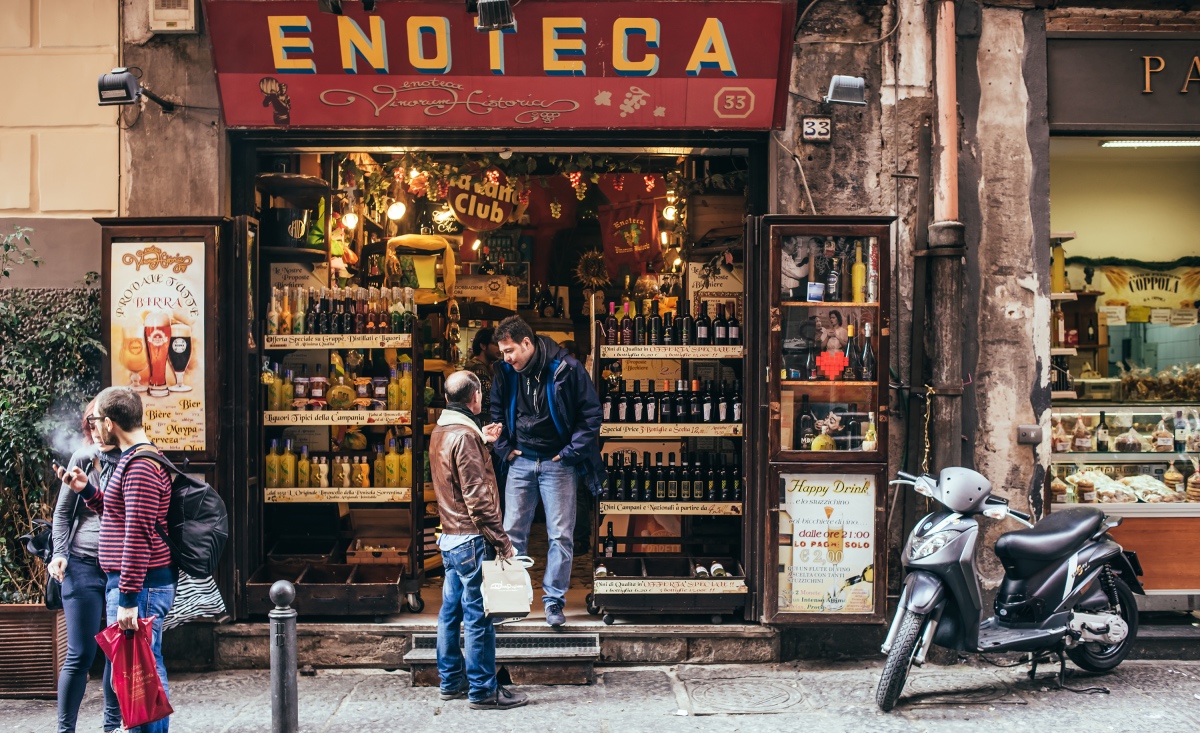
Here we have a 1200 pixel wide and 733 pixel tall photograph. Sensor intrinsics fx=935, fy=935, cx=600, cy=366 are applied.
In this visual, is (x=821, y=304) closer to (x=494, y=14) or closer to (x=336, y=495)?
(x=494, y=14)

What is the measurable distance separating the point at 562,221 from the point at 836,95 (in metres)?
4.26

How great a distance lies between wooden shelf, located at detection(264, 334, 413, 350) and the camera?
22.6 ft

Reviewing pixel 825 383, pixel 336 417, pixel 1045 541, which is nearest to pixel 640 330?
pixel 825 383

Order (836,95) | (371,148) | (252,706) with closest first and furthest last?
(252,706) → (836,95) → (371,148)

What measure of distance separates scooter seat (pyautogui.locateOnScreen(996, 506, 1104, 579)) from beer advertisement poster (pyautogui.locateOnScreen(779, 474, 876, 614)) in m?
0.84

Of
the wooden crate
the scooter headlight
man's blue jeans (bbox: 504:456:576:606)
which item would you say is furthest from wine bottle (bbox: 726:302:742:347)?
the wooden crate

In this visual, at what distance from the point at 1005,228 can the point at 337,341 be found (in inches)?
193

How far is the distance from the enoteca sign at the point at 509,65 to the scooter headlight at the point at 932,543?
117 inches

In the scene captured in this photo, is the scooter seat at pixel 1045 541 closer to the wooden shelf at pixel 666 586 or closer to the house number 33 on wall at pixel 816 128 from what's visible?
the wooden shelf at pixel 666 586

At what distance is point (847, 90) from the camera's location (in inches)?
247

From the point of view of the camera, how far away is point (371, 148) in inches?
273

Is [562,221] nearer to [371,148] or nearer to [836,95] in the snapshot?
[371,148]

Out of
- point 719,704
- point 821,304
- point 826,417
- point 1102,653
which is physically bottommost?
point 719,704

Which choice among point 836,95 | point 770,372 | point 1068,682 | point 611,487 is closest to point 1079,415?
point 1068,682
